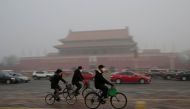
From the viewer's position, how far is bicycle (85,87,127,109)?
1170cm

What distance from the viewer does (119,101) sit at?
11.8 m

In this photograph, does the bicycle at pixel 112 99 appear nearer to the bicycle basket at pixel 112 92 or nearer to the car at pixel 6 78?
the bicycle basket at pixel 112 92

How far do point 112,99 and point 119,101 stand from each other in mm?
263

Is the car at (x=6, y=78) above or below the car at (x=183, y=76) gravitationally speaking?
above

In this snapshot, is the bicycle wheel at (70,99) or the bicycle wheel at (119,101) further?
the bicycle wheel at (70,99)

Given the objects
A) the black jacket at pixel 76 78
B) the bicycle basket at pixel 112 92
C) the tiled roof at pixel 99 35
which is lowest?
the bicycle basket at pixel 112 92

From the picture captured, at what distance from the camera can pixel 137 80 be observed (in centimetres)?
2977

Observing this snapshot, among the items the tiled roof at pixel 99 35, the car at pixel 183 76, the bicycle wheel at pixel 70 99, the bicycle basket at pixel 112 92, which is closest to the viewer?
the bicycle basket at pixel 112 92

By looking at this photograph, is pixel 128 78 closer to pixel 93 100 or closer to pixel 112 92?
pixel 93 100

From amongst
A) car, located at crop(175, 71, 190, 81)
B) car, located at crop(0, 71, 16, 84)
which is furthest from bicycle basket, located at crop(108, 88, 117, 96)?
car, located at crop(175, 71, 190, 81)

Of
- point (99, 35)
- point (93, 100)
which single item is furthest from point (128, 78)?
point (99, 35)

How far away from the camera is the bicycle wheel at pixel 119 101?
38.5ft

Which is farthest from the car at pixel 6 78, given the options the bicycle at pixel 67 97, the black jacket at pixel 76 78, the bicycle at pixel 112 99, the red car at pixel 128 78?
the bicycle at pixel 112 99

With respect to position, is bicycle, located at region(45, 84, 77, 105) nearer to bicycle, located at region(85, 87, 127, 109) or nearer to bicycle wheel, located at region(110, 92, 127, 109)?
bicycle, located at region(85, 87, 127, 109)
